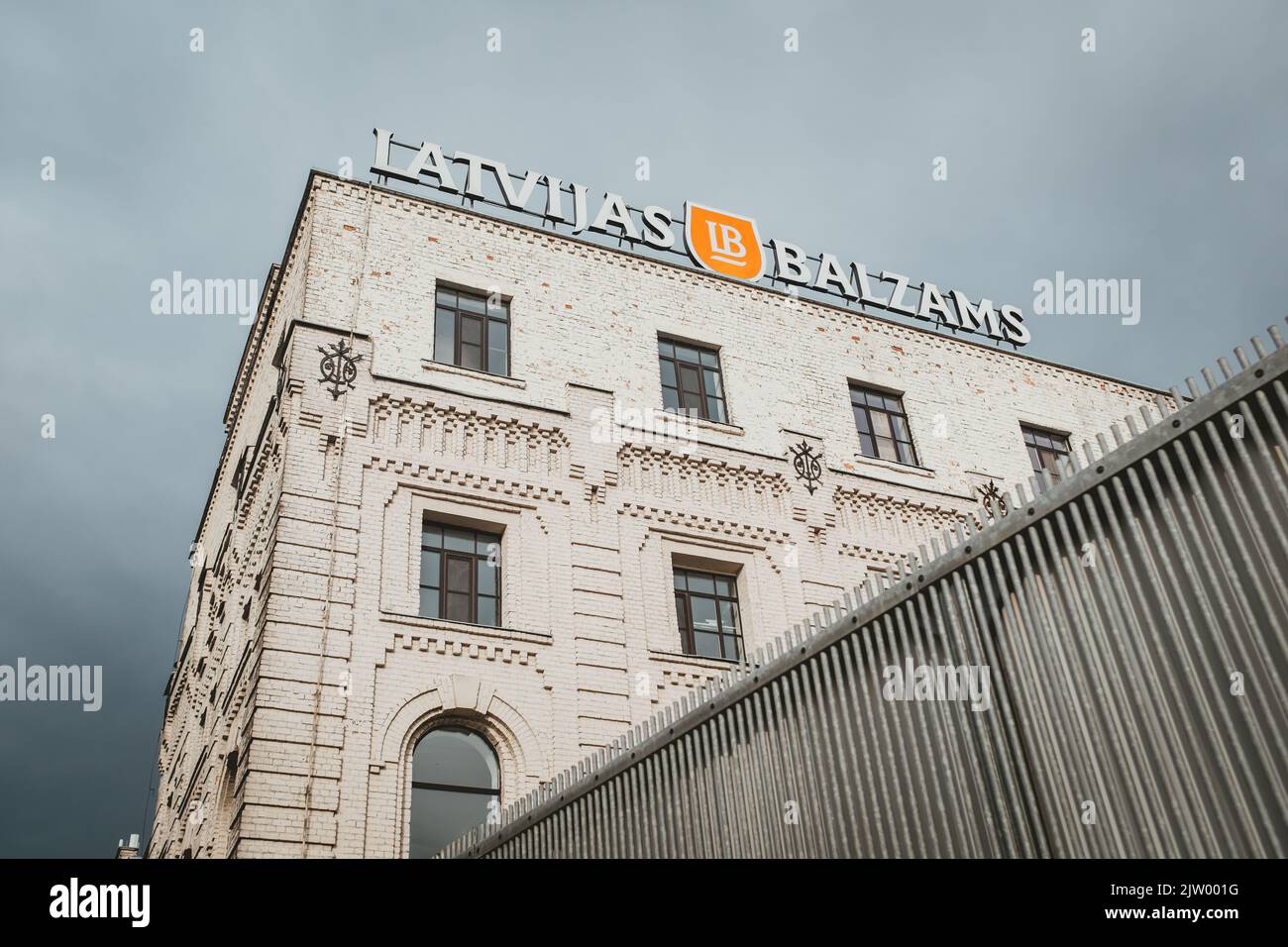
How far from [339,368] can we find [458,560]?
11.4 ft

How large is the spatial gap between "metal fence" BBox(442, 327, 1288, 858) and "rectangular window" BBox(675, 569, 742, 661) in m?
10.2

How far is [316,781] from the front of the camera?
13.5m

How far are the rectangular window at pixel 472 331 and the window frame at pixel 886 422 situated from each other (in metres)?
6.98

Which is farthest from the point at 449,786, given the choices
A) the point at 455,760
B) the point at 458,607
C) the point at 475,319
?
the point at 475,319

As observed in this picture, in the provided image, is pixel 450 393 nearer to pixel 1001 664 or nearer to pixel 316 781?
pixel 316 781

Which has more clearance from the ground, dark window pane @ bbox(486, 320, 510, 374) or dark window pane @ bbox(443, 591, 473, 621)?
dark window pane @ bbox(486, 320, 510, 374)

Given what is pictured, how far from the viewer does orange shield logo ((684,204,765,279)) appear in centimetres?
2234

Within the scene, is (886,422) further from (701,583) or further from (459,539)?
(459,539)

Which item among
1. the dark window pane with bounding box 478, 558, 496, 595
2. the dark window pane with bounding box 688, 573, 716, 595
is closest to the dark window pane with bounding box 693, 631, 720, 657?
the dark window pane with bounding box 688, 573, 716, 595

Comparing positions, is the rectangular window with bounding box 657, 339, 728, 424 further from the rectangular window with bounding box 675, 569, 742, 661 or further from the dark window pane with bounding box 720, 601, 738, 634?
the dark window pane with bounding box 720, 601, 738, 634

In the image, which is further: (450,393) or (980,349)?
(980,349)

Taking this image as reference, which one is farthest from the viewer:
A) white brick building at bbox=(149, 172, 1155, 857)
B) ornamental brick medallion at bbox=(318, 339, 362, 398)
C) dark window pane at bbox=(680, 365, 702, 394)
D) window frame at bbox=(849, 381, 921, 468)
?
window frame at bbox=(849, 381, 921, 468)

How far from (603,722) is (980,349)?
43.8 feet

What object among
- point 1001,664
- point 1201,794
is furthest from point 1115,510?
point 1201,794
